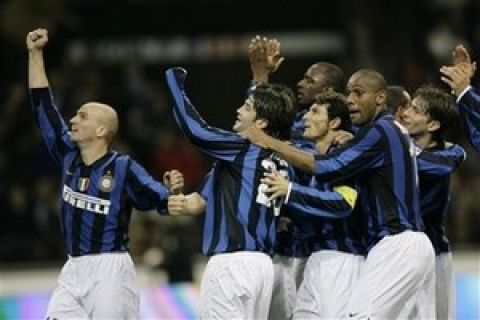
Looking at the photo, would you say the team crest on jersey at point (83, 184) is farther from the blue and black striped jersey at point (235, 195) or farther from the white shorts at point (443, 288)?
the white shorts at point (443, 288)

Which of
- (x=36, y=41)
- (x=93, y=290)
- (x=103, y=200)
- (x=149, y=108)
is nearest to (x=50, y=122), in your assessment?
(x=36, y=41)

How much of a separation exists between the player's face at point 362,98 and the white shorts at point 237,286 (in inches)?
45.9

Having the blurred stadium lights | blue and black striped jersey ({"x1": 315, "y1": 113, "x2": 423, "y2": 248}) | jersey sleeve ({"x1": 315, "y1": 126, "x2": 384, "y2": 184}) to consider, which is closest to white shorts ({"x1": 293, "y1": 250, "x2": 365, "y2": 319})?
blue and black striped jersey ({"x1": 315, "y1": 113, "x2": 423, "y2": 248})

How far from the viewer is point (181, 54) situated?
1994 centimetres

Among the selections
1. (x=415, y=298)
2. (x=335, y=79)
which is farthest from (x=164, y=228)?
(x=415, y=298)

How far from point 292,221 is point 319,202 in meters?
0.57

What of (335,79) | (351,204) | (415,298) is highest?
(335,79)

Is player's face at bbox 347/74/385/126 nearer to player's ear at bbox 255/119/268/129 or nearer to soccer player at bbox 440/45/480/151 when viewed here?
soccer player at bbox 440/45/480/151

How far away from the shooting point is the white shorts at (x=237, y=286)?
8.52 metres

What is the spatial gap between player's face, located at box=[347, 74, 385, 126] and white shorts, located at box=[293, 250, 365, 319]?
888 millimetres

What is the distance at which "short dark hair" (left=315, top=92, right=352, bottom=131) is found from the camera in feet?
29.5

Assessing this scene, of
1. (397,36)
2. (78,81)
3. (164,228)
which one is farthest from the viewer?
(397,36)

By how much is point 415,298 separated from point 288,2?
458 inches

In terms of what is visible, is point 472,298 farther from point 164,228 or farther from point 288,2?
point 288,2
